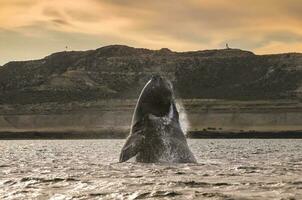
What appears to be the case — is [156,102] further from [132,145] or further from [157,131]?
[132,145]

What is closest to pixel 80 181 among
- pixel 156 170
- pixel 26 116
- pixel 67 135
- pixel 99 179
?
pixel 99 179

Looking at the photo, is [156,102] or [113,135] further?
[113,135]

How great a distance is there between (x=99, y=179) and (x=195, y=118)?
5941 inches

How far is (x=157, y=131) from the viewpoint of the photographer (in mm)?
25125

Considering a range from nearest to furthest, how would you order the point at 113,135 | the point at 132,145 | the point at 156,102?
the point at 132,145 → the point at 156,102 → the point at 113,135

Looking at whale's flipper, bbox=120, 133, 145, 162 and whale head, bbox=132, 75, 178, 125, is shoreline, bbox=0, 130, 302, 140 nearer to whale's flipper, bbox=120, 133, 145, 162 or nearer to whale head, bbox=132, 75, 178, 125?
whale head, bbox=132, 75, 178, 125

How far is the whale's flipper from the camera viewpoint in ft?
81.9

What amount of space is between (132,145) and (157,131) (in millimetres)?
1121

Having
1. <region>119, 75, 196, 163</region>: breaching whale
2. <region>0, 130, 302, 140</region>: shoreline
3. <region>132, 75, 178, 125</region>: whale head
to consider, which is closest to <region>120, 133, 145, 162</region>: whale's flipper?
<region>119, 75, 196, 163</region>: breaching whale

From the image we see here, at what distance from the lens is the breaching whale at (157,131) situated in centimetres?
2503

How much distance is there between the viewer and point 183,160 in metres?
25.8

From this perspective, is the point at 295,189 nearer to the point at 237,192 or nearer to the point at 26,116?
the point at 237,192

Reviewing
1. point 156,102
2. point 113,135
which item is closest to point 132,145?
point 156,102

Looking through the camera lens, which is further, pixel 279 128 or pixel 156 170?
pixel 279 128
